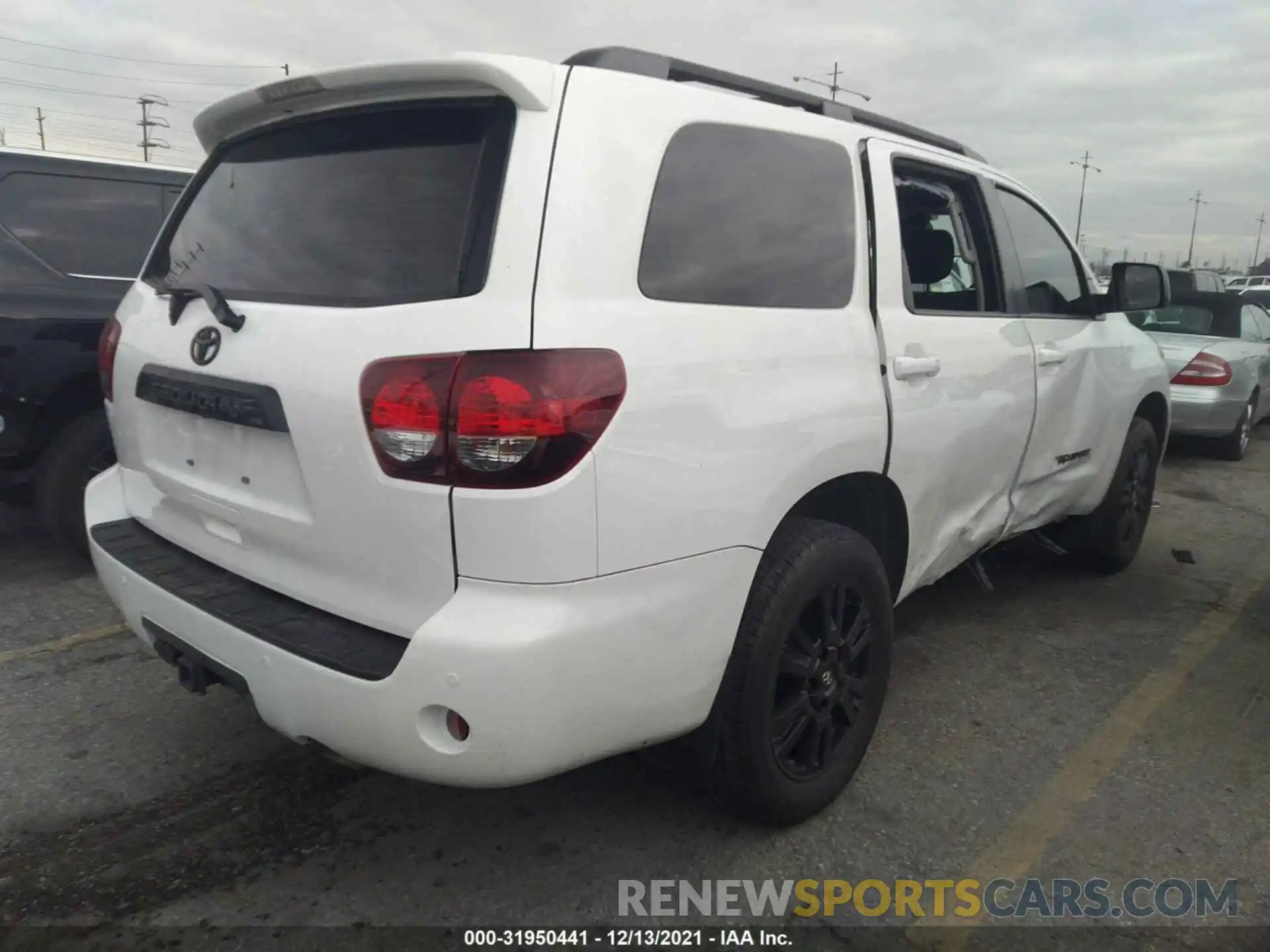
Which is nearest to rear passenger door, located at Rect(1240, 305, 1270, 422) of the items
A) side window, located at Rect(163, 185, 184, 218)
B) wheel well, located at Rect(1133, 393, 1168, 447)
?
wheel well, located at Rect(1133, 393, 1168, 447)

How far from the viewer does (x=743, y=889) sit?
2344 mm

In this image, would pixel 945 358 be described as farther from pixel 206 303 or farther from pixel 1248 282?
pixel 1248 282

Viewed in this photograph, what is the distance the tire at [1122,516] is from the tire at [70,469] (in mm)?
4483

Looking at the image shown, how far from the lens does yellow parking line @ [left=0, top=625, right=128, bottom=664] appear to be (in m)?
3.57

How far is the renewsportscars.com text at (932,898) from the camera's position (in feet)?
7.54

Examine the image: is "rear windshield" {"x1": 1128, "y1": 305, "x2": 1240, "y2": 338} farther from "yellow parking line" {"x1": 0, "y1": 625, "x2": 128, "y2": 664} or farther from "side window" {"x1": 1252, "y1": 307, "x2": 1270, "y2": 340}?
"yellow parking line" {"x1": 0, "y1": 625, "x2": 128, "y2": 664}

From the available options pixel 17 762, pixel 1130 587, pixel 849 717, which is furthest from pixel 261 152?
pixel 1130 587

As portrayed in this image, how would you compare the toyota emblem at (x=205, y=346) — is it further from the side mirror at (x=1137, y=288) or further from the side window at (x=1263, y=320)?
the side window at (x=1263, y=320)

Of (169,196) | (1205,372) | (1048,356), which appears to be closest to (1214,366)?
(1205,372)

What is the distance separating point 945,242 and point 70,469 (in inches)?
146

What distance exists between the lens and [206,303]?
225 centimetres

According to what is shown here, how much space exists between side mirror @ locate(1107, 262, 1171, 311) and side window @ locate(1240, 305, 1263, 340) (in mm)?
5464

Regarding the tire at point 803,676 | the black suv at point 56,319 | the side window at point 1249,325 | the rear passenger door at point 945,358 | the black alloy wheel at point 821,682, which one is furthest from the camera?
the side window at point 1249,325

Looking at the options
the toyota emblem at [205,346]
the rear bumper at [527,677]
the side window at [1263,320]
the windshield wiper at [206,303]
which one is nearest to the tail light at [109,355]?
the windshield wiper at [206,303]
